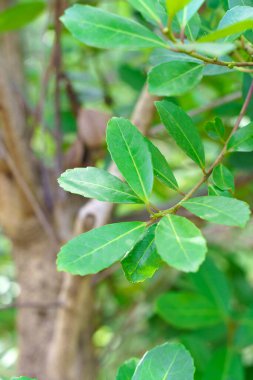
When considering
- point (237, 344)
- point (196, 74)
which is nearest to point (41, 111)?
point (237, 344)

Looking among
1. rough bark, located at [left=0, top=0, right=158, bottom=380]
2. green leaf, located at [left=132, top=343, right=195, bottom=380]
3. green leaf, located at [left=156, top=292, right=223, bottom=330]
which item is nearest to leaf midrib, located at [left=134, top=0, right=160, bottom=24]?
green leaf, located at [left=132, top=343, right=195, bottom=380]

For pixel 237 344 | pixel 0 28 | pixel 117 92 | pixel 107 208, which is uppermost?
pixel 0 28

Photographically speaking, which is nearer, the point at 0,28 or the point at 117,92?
the point at 0,28

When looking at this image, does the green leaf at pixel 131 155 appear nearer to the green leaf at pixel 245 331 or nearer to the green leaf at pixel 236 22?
the green leaf at pixel 236 22

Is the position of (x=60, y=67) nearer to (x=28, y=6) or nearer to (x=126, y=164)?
(x=28, y=6)

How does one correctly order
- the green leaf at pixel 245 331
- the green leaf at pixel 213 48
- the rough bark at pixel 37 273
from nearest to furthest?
the green leaf at pixel 213 48 → the rough bark at pixel 37 273 → the green leaf at pixel 245 331

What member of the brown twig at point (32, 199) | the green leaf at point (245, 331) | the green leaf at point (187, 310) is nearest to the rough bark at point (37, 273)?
the brown twig at point (32, 199)

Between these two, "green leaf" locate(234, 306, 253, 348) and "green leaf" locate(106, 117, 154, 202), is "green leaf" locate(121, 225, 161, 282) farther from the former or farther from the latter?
"green leaf" locate(234, 306, 253, 348)
